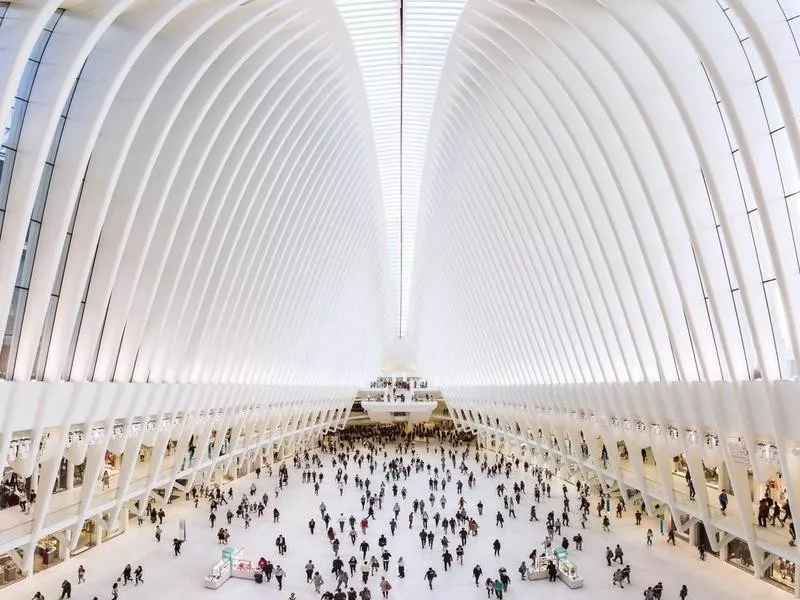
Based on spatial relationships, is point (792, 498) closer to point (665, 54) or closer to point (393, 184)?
point (665, 54)

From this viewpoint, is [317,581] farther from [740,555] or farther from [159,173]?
[740,555]

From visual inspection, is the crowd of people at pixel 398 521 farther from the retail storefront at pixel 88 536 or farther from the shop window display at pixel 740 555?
the shop window display at pixel 740 555

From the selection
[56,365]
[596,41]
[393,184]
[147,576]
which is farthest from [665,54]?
[393,184]

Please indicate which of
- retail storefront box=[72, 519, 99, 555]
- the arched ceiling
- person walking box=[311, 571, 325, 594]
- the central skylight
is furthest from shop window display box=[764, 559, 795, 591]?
retail storefront box=[72, 519, 99, 555]

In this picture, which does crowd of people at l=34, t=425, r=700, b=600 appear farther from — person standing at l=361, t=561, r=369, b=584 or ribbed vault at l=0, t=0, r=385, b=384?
ribbed vault at l=0, t=0, r=385, b=384

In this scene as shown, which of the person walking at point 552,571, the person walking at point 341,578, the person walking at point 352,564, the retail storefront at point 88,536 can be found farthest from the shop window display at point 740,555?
the retail storefront at point 88,536
